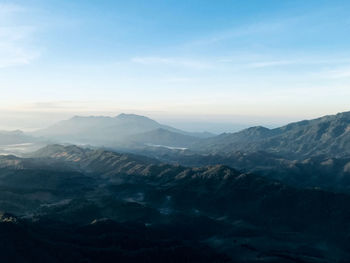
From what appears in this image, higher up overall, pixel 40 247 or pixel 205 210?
pixel 40 247

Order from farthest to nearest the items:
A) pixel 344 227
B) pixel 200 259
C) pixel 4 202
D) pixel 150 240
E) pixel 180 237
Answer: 1. pixel 4 202
2. pixel 344 227
3. pixel 180 237
4. pixel 150 240
5. pixel 200 259

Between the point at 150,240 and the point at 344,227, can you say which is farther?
the point at 344,227

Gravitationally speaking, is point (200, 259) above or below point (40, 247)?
below

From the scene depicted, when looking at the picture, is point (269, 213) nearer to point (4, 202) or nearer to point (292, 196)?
point (292, 196)

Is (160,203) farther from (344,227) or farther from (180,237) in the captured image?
(344,227)

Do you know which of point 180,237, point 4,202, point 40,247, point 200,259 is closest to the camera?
point 40,247

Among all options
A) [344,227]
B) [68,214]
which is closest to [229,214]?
[344,227]

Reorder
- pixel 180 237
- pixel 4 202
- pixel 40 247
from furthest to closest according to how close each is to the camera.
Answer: pixel 4 202, pixel 180 237, pixel 40 247

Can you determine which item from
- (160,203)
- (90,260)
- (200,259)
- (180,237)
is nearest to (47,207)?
(160,203)

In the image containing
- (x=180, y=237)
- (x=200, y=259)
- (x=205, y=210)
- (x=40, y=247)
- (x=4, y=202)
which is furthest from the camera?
(x=205, y=210)
